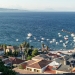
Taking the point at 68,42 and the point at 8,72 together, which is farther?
the point at 68,42

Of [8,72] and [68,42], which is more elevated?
[8,72]

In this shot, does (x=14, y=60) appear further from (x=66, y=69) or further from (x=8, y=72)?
(x=8, y=72)

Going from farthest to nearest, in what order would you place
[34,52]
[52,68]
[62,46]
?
[62,46], [34,52], [52,68]

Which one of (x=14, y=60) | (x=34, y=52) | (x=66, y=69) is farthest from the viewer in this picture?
(x=34, y=52)

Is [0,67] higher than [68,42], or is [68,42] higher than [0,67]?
[0,67]

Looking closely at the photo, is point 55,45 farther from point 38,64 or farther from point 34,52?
point 38,64

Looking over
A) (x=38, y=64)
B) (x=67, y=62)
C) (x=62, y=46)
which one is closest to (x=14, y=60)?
(x=38, y=64)

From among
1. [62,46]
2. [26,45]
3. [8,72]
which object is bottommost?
[62,46]

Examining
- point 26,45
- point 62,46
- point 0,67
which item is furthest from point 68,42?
Answer: point 0,67

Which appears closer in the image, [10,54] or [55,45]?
[10,54]

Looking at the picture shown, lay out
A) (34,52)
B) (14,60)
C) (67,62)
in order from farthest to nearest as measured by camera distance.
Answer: (34,52), (14,60), (67,62)
